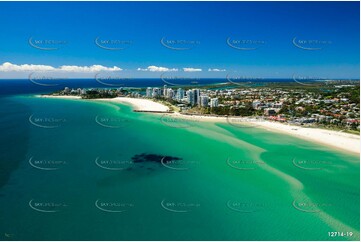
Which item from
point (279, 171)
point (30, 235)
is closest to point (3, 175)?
point (30, 235)

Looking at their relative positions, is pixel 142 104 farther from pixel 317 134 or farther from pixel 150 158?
pixel 150 158

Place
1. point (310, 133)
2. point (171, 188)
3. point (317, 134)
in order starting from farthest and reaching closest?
point (310, 133), point (317, 134), point (171, 188)

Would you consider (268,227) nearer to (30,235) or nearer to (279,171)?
(279,171)

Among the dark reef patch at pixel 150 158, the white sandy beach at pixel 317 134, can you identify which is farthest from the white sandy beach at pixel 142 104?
the dark reef patch at pixel 150 158

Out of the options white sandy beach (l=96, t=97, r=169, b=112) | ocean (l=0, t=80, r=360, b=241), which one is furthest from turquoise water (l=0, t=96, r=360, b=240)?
white sandy beach (l=96, t=97, r=169, b=112)

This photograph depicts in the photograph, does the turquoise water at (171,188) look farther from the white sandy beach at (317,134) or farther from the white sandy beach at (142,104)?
the white sandy beach at (142,104)

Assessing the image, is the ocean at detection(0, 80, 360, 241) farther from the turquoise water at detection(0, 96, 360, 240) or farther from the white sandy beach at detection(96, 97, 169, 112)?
the white sandy beach at detection(96, 97, 169, 112)

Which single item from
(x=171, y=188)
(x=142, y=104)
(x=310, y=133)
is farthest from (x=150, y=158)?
(x=142, y=104)
